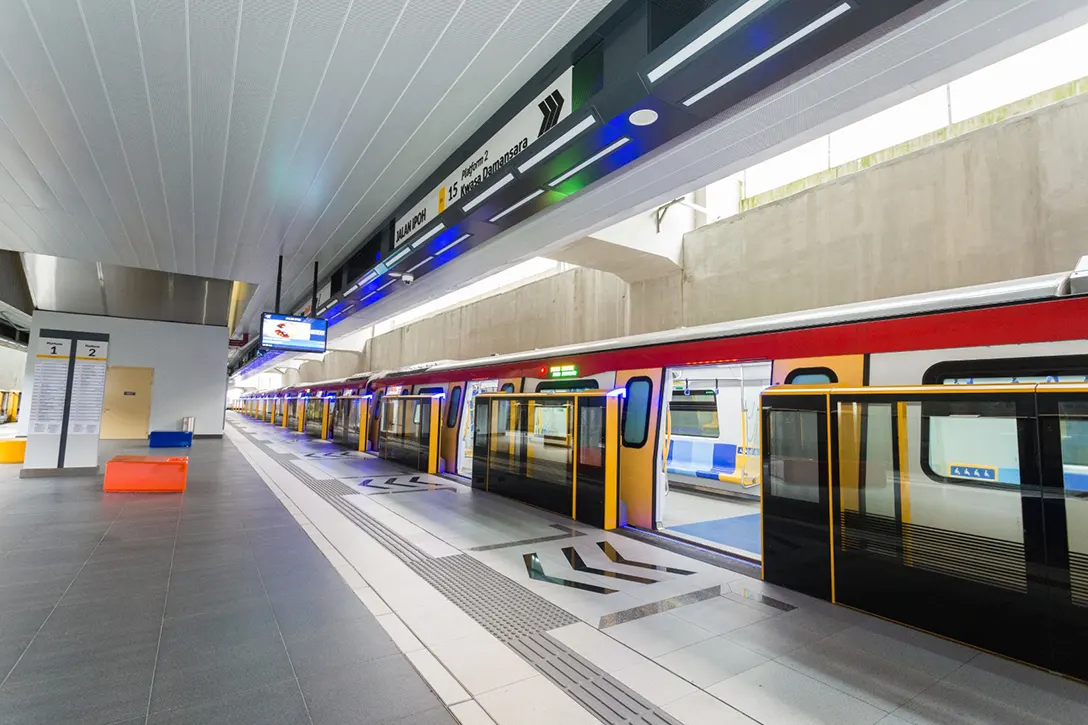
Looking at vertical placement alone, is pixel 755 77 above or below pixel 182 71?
below

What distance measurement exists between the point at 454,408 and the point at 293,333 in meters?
4.04

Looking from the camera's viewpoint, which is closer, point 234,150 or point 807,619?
point 807,619

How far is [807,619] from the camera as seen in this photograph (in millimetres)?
3914

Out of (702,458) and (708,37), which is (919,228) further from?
(702,458)

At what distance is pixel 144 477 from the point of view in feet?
26.5

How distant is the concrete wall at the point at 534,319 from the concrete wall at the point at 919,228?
85.8 inches

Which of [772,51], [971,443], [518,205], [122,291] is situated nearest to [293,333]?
[122,291]

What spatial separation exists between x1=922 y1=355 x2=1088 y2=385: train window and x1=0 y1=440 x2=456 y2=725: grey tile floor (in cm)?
420

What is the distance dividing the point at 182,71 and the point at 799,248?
20.9ft

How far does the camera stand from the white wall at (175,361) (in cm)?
1398

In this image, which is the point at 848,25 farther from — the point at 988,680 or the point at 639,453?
the point at 639,453

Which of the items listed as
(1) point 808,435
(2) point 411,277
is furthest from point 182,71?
Result: (1) point 808,435

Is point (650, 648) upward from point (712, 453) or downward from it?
downward

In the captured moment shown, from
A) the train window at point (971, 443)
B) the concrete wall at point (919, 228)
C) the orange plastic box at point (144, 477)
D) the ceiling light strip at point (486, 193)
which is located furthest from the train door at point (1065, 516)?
the orange plastic box at point (144, 477)
